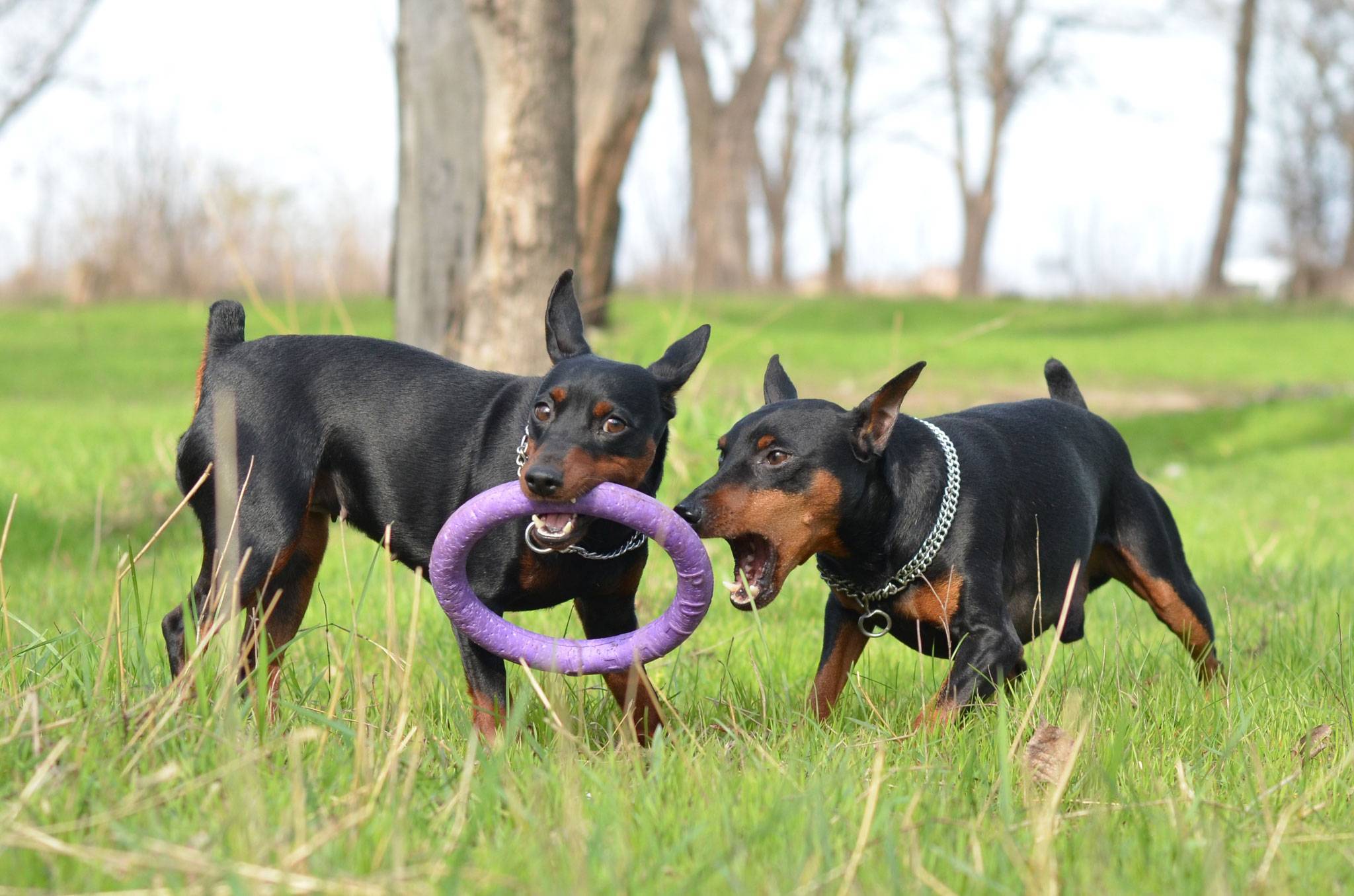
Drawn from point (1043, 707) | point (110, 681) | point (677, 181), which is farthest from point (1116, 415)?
point (677, 181)

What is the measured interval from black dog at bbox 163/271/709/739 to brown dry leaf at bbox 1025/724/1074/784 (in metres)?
1.01

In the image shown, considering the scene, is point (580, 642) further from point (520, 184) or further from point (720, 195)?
point (720, 195)

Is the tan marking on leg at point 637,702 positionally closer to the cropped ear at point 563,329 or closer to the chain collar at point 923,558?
the chain collar at point 923,558

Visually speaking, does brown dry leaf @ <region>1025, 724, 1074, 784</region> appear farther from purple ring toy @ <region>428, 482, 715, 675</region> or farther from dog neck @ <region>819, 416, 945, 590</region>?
purple ring toy @ <region>428, 482, 715, 675</region>

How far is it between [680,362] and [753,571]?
765mm

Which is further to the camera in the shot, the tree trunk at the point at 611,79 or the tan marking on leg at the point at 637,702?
the tree trunk at the point at 611,79

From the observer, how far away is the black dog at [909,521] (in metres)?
3.38

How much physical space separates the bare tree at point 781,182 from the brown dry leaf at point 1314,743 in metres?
32.3

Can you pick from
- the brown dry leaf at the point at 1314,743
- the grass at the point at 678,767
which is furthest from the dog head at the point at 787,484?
the brown dry leaf at the point at 1314,743

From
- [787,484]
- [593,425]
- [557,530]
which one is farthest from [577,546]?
[787,484]

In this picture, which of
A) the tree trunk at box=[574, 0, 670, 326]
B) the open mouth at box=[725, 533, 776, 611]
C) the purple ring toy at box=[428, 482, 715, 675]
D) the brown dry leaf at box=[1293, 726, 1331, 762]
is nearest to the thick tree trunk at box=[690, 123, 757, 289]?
the tree trunk at box=[574, 0, 670, 326]

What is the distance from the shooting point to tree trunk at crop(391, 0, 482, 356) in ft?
23.9

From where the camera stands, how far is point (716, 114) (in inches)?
1101

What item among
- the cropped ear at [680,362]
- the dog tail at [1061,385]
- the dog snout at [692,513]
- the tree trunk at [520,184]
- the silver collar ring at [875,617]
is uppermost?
the tree trunk at [520,184]
